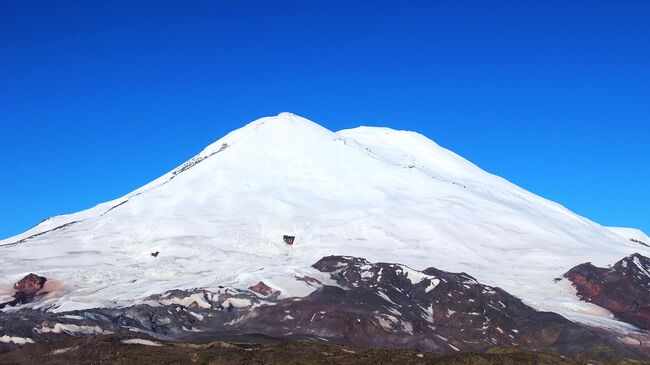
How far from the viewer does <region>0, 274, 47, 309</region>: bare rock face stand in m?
145

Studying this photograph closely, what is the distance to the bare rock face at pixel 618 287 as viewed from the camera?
149 meters

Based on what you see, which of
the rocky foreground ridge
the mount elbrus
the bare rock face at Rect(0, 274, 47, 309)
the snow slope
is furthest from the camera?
the snow slope

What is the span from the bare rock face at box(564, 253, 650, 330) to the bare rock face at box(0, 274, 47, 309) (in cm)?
10086

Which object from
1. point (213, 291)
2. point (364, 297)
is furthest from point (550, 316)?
point (213, 291)

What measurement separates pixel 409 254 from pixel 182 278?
49.6 m

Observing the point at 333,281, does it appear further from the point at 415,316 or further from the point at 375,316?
the point at 375,316

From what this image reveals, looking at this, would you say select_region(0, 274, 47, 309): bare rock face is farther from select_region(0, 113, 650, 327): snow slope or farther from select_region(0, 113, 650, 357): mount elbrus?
select_region(0, 113, 650, 327): snow slope

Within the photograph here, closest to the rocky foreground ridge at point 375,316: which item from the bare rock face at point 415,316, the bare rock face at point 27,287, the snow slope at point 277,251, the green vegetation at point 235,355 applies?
the bare rock face at point 415,316

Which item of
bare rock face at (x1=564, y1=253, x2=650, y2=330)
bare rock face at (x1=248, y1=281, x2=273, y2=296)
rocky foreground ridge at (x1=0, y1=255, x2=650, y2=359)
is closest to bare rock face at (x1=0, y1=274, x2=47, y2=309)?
rocky foreground ridge at (x1=0, y1=255, x2=650, y2=359)

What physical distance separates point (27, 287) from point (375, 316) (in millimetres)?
65692

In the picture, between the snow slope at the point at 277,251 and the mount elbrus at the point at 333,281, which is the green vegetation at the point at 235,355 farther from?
the snow slope at the point at 277,251

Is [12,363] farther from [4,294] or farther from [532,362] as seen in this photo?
[4,294]

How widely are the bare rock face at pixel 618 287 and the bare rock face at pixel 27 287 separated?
101m

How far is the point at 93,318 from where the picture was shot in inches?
4572
